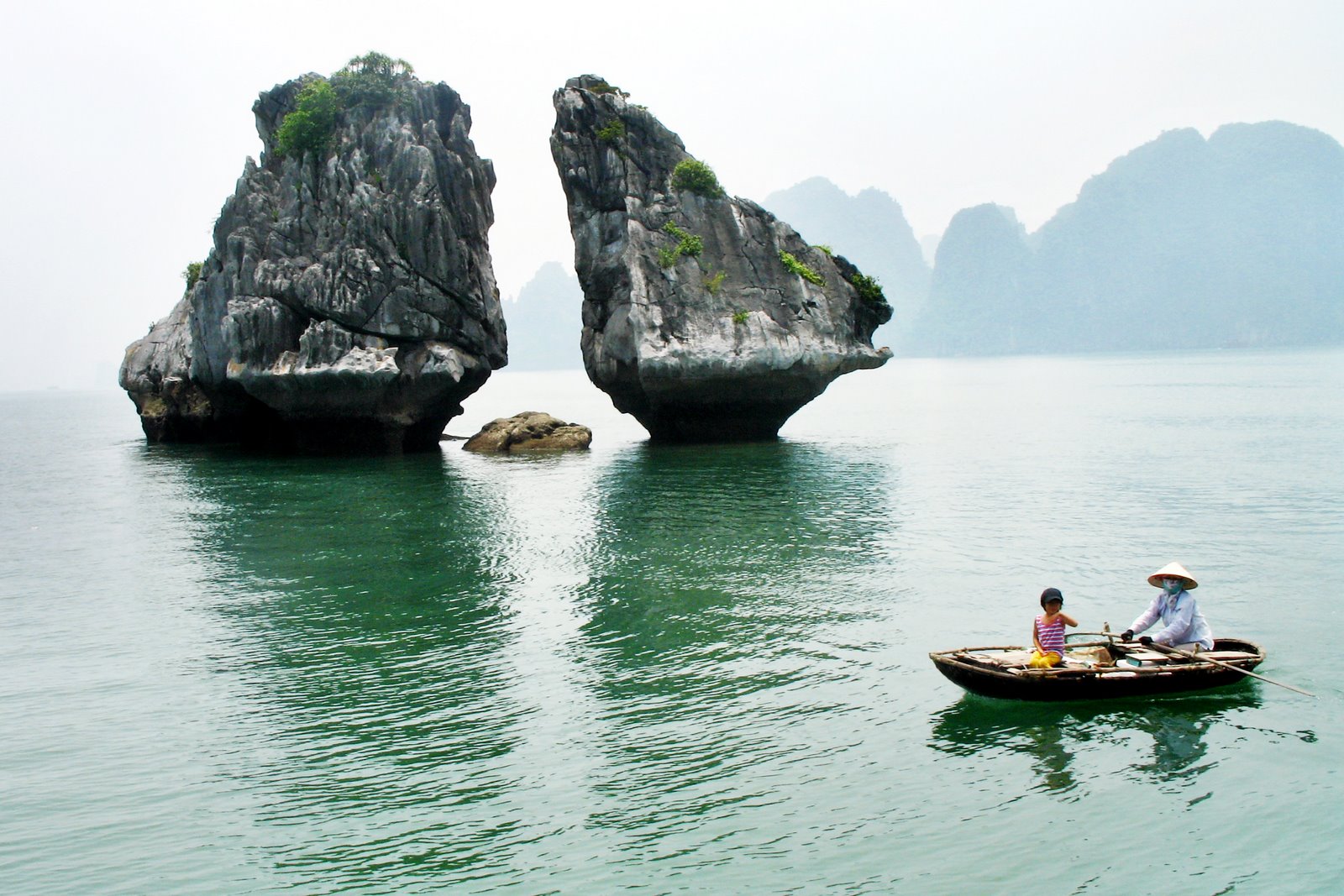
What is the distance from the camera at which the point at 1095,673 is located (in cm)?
1261

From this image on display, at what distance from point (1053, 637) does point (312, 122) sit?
1667 inches

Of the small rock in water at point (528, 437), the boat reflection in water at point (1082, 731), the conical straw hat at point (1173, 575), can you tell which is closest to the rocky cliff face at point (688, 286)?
the small rock in water at point (528, 437)

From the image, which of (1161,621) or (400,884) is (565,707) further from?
(1161,621)

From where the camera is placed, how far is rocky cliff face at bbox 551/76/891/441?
4147cm

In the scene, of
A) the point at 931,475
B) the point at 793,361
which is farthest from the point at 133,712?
the point at 793,361

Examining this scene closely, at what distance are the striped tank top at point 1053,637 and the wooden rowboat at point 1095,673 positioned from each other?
0.21 meters

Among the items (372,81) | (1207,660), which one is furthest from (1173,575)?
(372,81)

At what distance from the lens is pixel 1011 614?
17375mm

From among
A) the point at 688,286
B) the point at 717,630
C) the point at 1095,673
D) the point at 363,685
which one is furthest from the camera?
the point at 688,286

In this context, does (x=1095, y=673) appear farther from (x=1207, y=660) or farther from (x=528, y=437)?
(x=528, y=437)

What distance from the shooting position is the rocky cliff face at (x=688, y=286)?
41469 millimetres

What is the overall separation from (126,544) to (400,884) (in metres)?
20.4

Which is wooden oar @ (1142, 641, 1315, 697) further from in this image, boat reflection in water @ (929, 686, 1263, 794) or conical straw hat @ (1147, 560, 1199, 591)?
conical straw hat @ (1147, 560, 1199, 591)

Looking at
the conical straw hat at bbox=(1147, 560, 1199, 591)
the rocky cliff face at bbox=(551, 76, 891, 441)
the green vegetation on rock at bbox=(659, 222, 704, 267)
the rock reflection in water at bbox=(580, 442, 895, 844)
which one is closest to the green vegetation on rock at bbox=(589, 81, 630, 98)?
the rocky cliff face at bbox=(551, 76, 891, 441)
